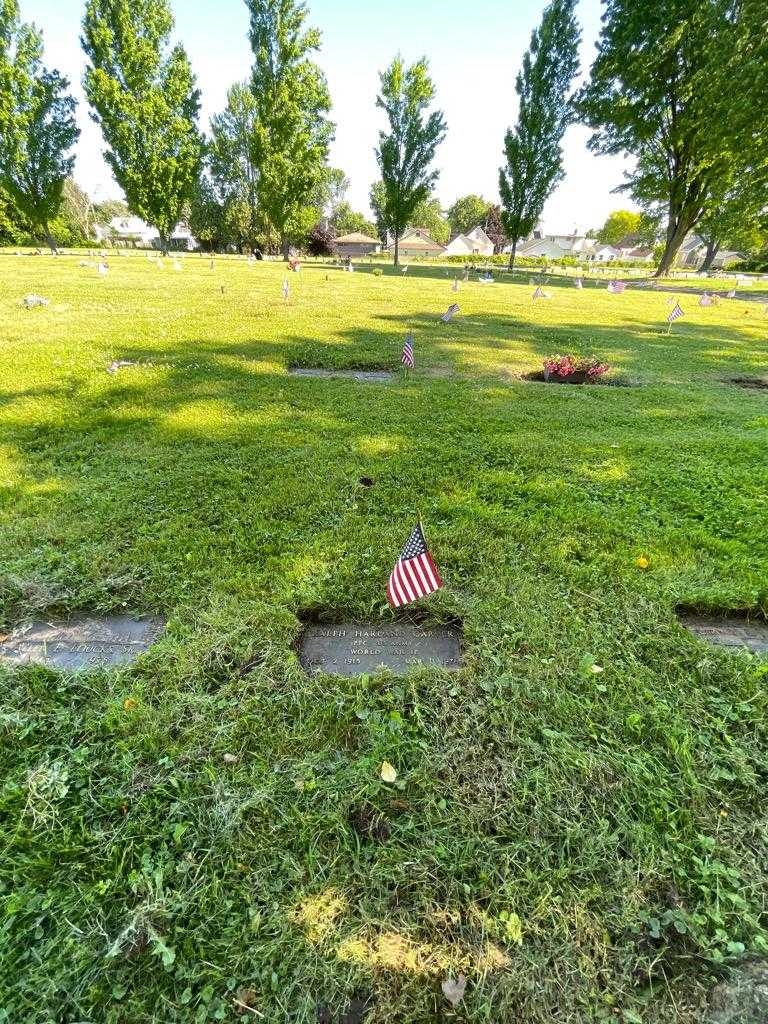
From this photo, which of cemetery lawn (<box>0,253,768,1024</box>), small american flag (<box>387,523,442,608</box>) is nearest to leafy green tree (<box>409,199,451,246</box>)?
cemetery lawn (<box>0,253,768,1024</box>)

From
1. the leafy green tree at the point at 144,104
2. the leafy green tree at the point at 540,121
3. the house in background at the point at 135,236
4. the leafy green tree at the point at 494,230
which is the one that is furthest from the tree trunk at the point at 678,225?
the house in background at the point at 135,236

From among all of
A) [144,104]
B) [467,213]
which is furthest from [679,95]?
[467,213]

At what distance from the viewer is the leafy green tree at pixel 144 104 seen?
21.2 m

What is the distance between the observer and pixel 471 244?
6844cm

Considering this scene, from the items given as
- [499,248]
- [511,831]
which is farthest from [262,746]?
[499,248]

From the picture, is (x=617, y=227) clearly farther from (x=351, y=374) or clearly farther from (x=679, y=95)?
(x=351, y=374)

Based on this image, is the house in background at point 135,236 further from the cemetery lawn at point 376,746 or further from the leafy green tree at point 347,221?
the cemetery lawn at point 376,746

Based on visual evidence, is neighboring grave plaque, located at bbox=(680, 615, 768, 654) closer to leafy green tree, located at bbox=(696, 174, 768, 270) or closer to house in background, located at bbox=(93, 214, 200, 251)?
leafy green tree, located at bbox=(696, 174, 768, 270)

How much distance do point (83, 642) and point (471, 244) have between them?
258 feet

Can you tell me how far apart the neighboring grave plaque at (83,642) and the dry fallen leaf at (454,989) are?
5.40 ft

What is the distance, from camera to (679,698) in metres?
1.95

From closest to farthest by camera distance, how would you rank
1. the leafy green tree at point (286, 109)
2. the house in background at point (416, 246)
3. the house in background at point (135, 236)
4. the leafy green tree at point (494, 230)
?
the leafy green tree at point (286, 109), the house in background at point (135, 236), the leafy green tree at point (494, 230), the house in background at point (416, 246)

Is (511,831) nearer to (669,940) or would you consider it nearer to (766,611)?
(669,940)

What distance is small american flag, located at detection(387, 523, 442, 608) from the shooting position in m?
2.13
